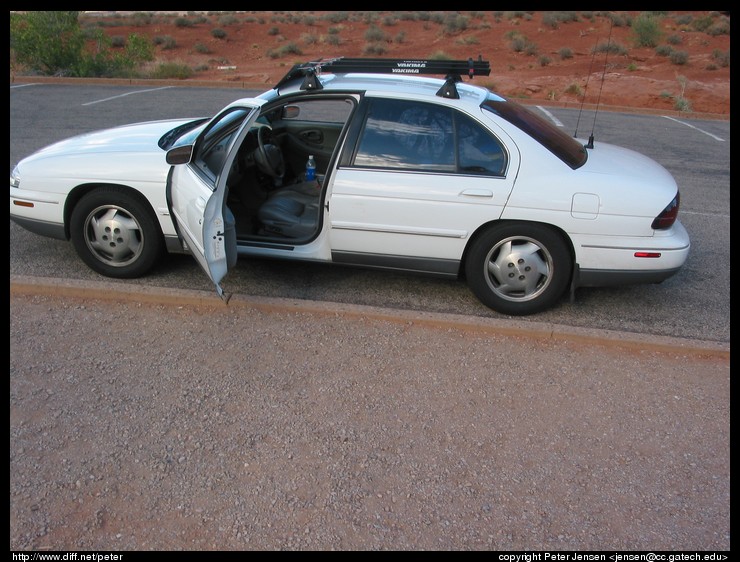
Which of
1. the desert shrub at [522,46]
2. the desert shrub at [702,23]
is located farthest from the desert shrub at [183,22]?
the desert shrub at [702,23]

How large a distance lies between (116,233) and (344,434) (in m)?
2.56

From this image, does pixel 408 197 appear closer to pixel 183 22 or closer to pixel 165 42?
pixel 165 42

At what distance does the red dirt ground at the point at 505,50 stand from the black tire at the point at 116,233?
14.6 meters

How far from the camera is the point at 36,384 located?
13.1 ft

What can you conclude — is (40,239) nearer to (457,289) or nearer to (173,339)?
(173,339)

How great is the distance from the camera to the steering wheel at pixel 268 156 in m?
5.94

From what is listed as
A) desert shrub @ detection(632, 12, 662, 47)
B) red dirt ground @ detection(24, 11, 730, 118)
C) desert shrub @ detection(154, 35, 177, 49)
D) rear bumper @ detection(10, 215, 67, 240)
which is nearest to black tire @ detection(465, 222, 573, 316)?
rear bumper @ detection(10, 215, 67, 240)

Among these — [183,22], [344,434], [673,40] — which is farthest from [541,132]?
[183,22]

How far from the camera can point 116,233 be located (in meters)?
5.18

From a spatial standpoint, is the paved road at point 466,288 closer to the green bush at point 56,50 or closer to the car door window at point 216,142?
the car door window at point 216,142

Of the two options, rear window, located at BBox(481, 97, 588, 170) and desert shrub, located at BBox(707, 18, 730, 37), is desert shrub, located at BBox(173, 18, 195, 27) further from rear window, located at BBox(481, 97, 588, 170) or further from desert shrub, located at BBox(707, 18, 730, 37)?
rear window, located at BBox(481, 97, 588, 170)

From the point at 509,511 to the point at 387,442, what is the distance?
721 mm

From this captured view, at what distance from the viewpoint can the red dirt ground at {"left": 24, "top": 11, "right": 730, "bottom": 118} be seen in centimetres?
1980
